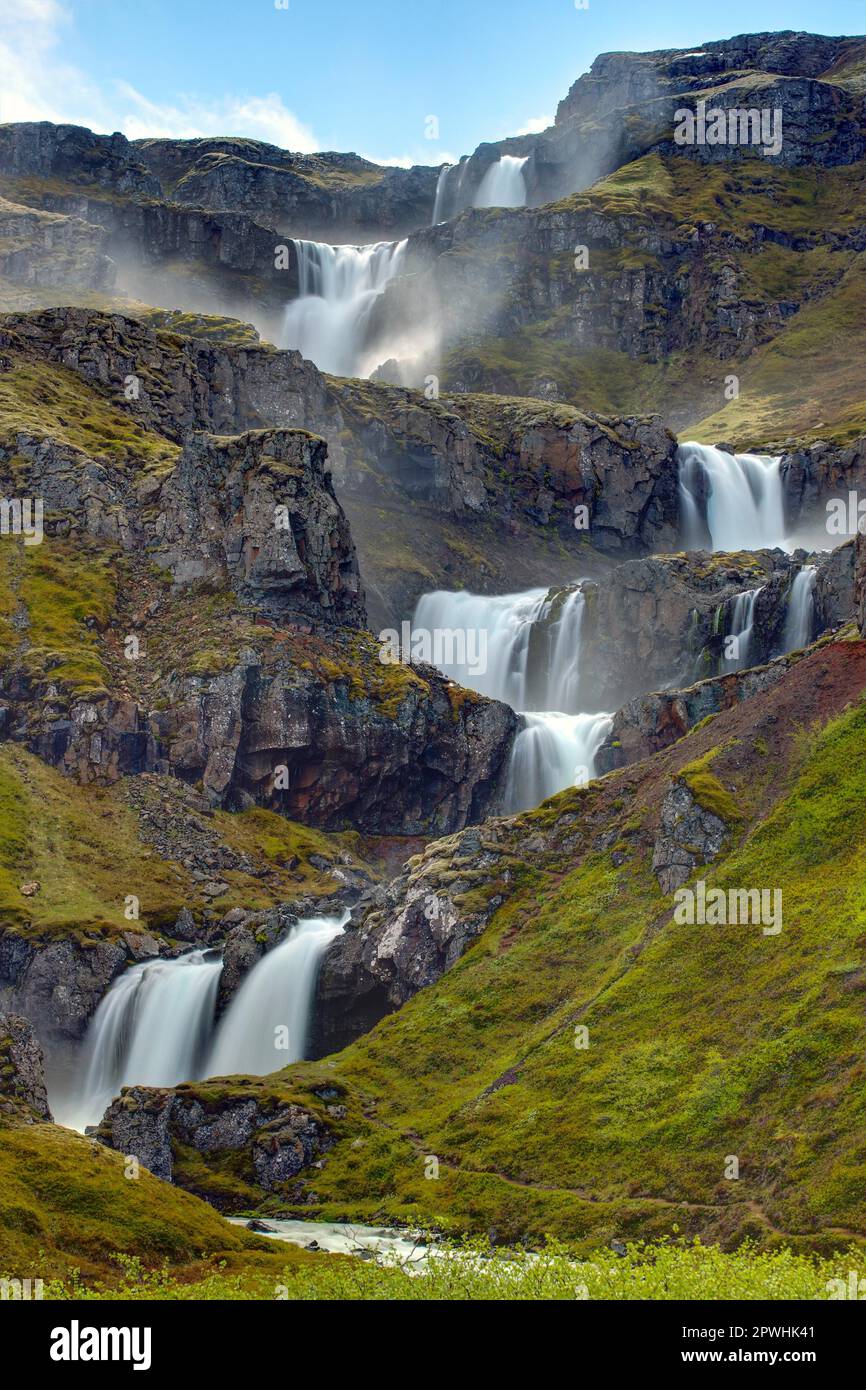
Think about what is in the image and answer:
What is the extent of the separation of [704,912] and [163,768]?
73822mm

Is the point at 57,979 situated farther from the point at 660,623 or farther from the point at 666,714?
the point at 660,623

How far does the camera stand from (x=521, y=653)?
181m

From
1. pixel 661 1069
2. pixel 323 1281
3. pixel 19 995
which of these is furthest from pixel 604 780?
pixel 323 1281

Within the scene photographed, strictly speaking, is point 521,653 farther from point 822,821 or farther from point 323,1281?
point 323,1281

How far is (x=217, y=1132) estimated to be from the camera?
89.2 metres

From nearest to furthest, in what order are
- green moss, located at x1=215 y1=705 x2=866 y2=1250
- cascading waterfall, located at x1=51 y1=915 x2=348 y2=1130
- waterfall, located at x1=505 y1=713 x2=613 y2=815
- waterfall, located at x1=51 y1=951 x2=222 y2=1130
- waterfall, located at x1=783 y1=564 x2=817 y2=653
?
green moss, located at x1=215 y1=705 x2=866 y2=1250 → cascading waterfall, located at x1=51 y1=915 x2=348 y2=1130 → waterfall, located at x1=51 y1=951 x2=222 y2=1130 → waterfall, located at x1=505 y1=713 x2=613 y2=815 → waterfall, located at x1=783 y1=564 x2=817 y2=653

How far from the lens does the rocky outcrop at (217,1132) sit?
86.7m

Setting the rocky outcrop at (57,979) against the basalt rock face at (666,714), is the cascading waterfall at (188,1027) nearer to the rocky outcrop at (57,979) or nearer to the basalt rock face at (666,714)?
the rocky outcrop at (57,979)

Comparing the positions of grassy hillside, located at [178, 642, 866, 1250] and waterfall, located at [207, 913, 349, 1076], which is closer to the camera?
grassy hillside, located at [178, 642, 866, 1250]

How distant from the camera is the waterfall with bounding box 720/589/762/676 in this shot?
15950 cm

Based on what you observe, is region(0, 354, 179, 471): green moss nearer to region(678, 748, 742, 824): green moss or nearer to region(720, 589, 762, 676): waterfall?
region(720, 589, 762, 676): waterfall

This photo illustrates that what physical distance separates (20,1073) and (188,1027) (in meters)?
39.5

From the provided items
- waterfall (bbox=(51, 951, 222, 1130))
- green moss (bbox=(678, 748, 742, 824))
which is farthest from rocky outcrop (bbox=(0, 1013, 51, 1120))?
green moss (bbox=(678, 748, 742, 824))

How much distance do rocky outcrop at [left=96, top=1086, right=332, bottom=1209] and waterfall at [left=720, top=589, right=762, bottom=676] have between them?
281 ft
